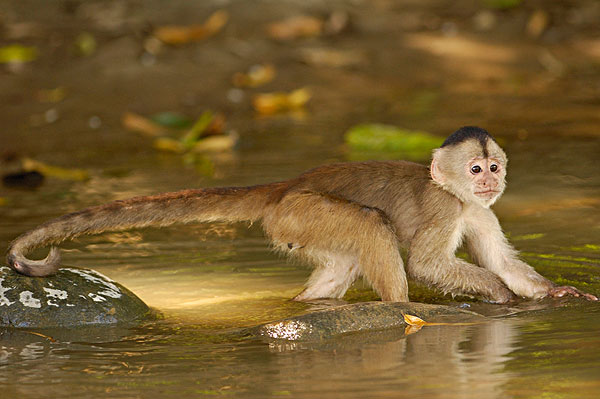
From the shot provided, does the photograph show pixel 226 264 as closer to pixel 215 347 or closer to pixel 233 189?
pixel 233 189

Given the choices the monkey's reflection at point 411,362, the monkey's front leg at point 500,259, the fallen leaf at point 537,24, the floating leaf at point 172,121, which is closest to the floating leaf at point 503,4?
the fallen leaf at point 537,24

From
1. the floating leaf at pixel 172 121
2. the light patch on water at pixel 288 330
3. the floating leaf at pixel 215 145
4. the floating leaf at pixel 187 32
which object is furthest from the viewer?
the floating leaf at pixel 187 32

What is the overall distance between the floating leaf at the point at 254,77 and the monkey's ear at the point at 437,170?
30.1 feet

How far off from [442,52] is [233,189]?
33.6 feet

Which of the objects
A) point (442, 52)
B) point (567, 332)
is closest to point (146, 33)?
point (442, 52)

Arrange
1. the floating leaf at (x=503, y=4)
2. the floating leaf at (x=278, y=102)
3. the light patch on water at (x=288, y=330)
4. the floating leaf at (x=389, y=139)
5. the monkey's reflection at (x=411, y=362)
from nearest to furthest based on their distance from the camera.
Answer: the monkey's reflection at (x=411, y=362), the light patch on water at (x=288, y=330), the floating leaf at (x=389, y=139), the floating leaf at (x=278, y=102), the floating leaf at (x=503, y=4)

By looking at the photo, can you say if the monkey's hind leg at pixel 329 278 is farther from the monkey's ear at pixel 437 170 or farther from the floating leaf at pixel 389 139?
the floating leaf at pixel 389 139

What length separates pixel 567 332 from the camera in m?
5.86

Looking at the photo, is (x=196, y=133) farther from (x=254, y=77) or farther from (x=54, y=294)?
(x=54, y=294)

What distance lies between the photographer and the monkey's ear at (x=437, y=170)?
22.6ft

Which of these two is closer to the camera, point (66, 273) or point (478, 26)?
point (66, 273)

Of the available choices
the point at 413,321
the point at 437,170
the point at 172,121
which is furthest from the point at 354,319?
the point at 172,121

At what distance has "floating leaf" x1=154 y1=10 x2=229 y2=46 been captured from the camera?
56.7 feet

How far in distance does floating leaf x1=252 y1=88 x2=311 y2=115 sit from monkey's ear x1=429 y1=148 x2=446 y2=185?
8.36 metres
